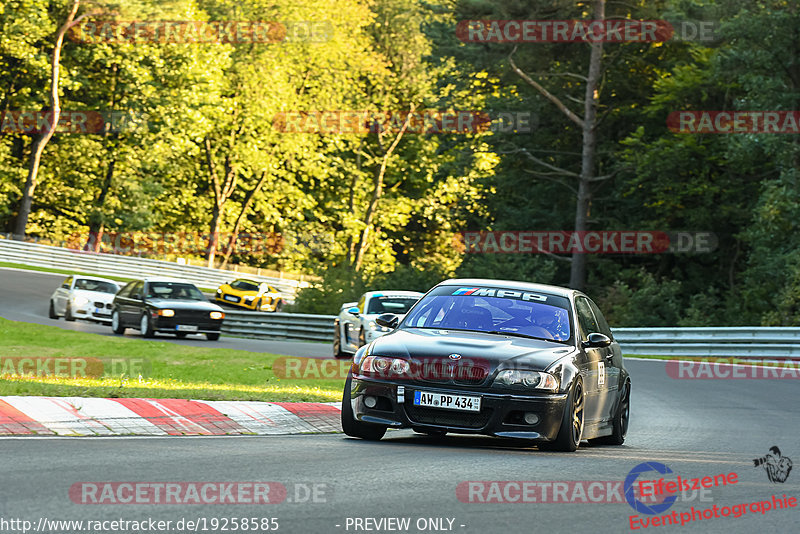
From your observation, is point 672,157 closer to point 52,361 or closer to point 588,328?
point 52,361

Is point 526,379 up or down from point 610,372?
up

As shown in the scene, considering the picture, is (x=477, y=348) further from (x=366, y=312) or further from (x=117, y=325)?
(x=117, y=325)

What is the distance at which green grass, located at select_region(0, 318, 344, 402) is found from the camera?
12203mm

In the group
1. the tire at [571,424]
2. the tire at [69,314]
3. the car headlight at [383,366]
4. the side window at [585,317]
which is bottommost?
the tire at [69,314]

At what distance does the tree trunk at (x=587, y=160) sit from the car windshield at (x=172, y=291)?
14571mm

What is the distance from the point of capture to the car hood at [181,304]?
29150 mm

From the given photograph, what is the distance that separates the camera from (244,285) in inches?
2048

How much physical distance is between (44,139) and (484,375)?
49.9 metres

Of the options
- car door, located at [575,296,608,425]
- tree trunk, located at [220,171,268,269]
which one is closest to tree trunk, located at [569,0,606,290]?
car door, located at [575,296,608,425]

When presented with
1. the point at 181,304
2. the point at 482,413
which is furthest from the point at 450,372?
the point at 181,304

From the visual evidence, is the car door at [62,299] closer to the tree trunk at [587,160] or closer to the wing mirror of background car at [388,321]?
the tree trunk at [587,160]

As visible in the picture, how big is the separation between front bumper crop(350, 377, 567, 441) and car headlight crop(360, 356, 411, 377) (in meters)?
0.09

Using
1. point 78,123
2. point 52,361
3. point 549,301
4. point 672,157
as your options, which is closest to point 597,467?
point 549,301

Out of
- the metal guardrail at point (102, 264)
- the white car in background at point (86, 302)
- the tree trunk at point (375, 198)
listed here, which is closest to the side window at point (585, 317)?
the white car in background at point (86, 302)
